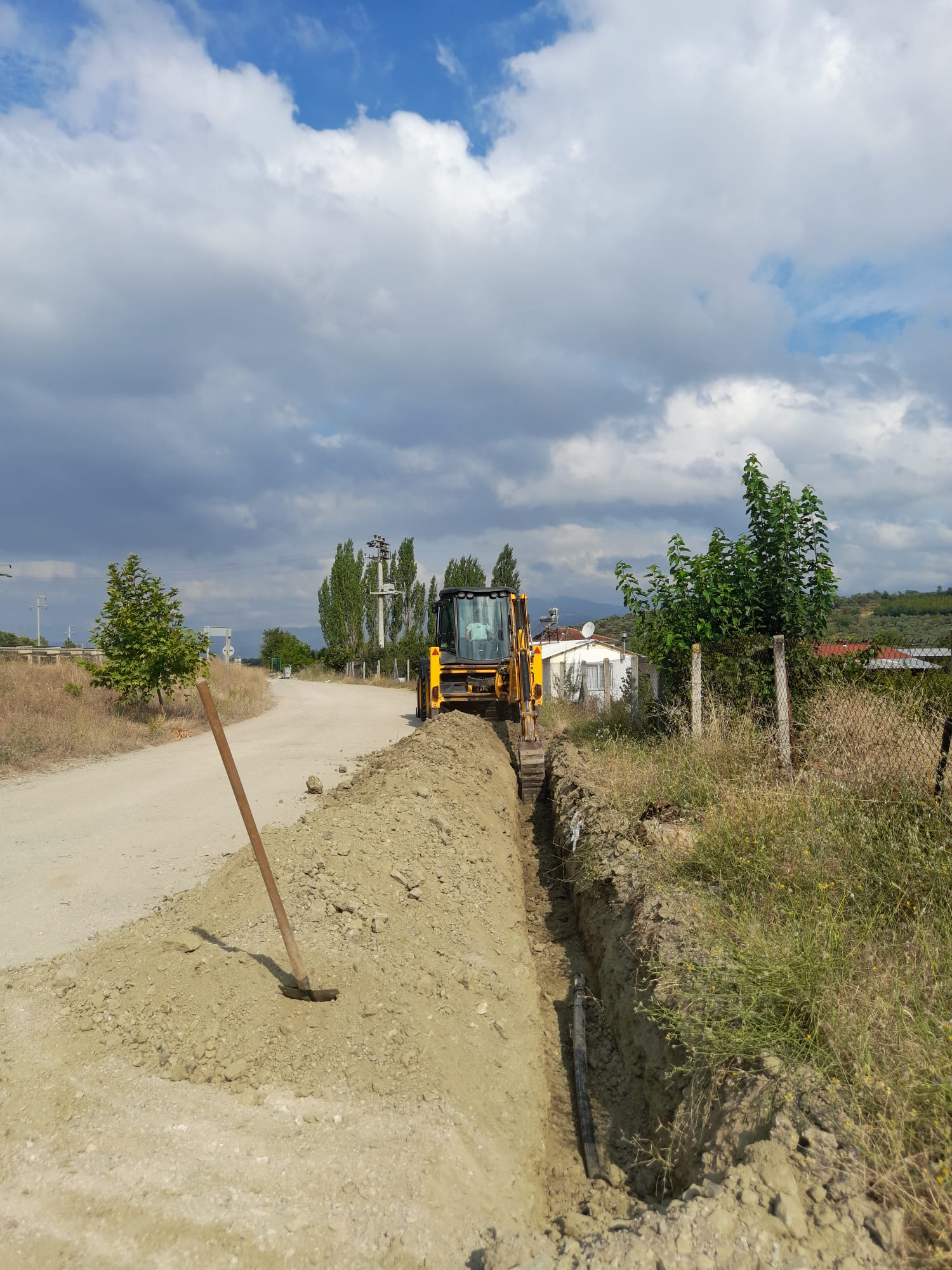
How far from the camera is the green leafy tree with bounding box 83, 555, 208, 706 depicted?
1773 centimetres

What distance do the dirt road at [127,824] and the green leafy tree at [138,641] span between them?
189cm

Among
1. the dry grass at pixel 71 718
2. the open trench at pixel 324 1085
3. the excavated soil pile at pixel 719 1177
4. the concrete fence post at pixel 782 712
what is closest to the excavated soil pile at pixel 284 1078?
the open trench at pixel 324 1085

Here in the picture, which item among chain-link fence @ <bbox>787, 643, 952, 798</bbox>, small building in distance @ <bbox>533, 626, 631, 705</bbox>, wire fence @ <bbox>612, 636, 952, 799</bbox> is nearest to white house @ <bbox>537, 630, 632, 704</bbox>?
small building in distance @ <bbox>533, 626, 631, 705</bbox>

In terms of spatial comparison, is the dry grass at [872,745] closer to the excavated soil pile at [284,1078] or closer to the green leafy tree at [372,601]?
the excavated soil pile at [284,1078]

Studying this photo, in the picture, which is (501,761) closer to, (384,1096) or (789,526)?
(789,526)

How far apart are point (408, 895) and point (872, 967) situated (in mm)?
3074

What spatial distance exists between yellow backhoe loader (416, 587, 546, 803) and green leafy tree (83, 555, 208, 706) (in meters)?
5.71

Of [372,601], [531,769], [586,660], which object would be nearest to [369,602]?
[372,601]

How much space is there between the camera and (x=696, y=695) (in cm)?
1023

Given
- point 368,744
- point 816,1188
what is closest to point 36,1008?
point 816,1188

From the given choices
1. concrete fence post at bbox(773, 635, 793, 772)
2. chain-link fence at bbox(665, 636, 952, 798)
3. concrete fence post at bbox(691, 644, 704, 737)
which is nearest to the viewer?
chain-link fence at bbox(665, 636, 952, 798)

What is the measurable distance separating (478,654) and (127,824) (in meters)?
8.42

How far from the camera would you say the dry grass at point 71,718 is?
1327cm

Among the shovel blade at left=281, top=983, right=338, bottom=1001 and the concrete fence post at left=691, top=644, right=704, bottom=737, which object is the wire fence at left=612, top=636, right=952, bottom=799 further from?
Result: the shovel blade at left=281, top=983, right=338, bottom=1001
